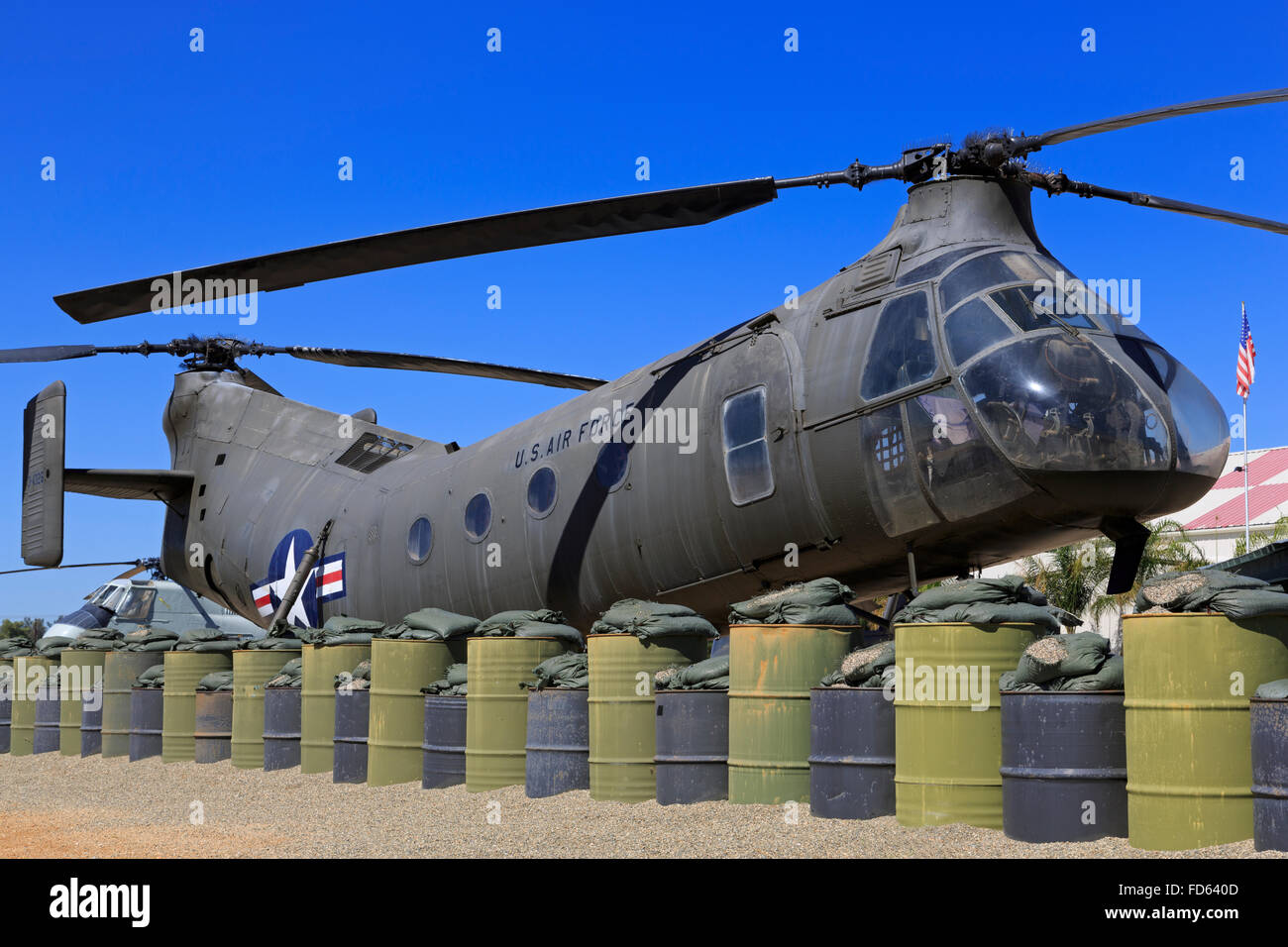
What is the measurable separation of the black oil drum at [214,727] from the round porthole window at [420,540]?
9.43 feet

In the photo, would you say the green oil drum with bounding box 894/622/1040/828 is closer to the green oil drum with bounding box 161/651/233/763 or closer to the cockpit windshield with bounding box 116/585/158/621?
the green oil drum with bounding box 161/651/233/763

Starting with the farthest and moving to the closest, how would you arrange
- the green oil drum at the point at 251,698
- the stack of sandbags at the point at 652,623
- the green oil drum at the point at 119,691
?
the green oil drum at the point at 119,691 → the green oil drum at the point at 251,698 → the stack of sandbags at the point at 652,623

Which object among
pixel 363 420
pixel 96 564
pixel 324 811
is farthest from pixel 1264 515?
pixel 324 811

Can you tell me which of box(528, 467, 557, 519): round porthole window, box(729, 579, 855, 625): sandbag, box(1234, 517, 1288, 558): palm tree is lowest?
box(729, 579, 855, 625): sandbag

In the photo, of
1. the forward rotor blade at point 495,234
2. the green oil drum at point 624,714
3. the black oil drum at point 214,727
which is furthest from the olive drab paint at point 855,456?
the black oil drum at point 214,727

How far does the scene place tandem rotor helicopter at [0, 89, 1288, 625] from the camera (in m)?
9.04

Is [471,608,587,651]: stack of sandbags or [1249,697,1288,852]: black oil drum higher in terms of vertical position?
[471,608,587,651]: stack of sandbags

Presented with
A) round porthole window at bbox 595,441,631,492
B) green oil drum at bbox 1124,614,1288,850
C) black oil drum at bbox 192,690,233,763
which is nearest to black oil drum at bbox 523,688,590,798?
round porthole window at bbox 595,441,631,492

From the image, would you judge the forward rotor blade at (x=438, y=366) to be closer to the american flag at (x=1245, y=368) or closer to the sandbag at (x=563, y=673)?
the sandbag at (x=563, y=673)

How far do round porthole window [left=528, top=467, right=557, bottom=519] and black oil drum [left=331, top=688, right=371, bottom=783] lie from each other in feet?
8.33

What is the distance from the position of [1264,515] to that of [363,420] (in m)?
31.3

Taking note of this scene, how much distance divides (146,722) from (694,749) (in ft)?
32.1

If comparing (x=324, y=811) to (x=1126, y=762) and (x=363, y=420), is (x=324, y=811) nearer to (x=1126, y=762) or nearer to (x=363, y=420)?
(x=1126, y=762)

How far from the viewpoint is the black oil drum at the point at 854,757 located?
8.55 meters
